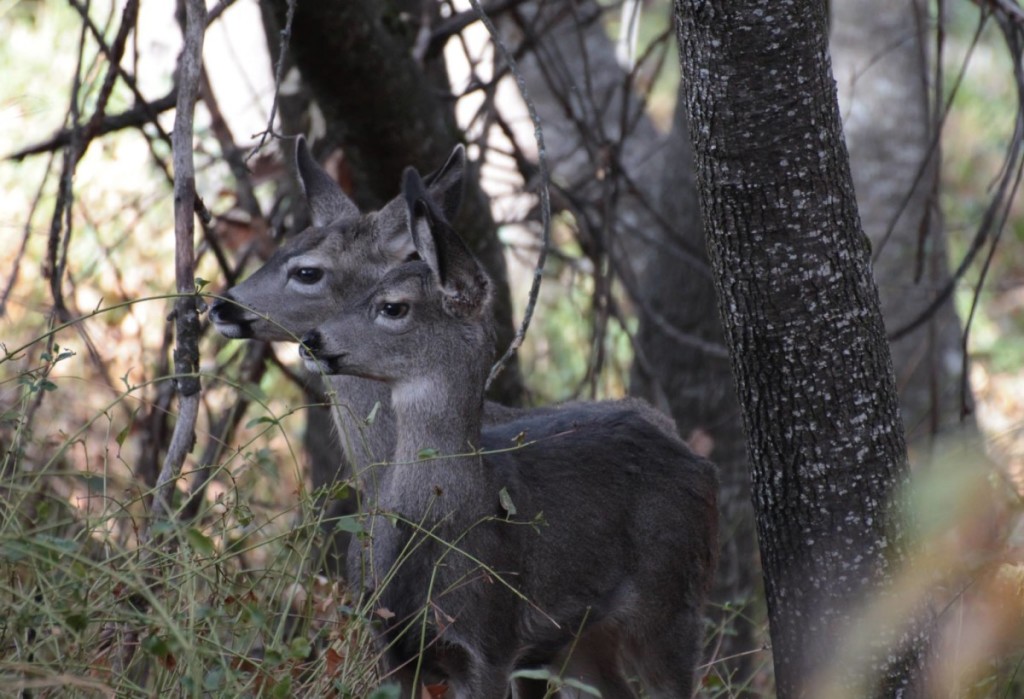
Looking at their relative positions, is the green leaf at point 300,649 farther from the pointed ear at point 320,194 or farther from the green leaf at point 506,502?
the pointed ear at point 320,194

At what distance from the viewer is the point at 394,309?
4.15m

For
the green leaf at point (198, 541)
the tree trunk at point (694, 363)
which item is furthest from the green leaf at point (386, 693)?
the tree trunk at point (694, 363)

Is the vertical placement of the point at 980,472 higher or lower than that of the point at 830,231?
lower

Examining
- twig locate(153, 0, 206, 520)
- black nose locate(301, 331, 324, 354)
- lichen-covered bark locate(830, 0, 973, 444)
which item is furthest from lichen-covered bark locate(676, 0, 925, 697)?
lichen-covered bark locate(830, 0, 973, 444)

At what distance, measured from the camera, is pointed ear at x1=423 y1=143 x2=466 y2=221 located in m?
4.96

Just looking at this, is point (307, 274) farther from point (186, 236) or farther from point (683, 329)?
point (683, 329)

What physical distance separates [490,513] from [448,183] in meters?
1.42

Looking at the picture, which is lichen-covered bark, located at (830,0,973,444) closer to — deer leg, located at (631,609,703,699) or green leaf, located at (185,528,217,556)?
deer leg, located at (631,609,703,699)

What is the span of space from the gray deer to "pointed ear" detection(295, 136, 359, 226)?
40.3 inches

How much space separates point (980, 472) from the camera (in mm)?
2215

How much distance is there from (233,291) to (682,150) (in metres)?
3.23

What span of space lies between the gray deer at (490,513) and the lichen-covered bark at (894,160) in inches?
201

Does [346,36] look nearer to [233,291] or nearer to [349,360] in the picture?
[233,291]

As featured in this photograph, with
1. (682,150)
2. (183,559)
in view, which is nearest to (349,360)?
(183,559)
